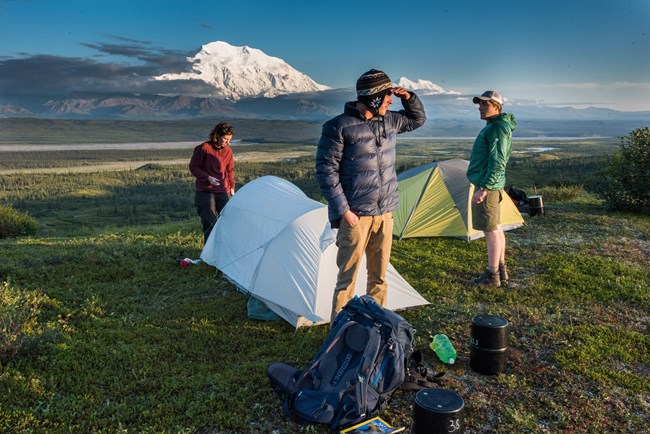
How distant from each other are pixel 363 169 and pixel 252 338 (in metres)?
2.64

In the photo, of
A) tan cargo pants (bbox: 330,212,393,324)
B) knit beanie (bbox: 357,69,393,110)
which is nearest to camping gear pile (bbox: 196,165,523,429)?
tan cargo pants (bbox: 330,212,393,324)

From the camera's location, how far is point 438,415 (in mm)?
3607

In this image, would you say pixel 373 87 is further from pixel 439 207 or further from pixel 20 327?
pixel 439 207

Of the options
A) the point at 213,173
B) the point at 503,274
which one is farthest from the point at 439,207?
the point at 213,173

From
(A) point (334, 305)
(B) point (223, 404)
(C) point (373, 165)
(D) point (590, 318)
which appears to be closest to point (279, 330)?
(A) point (334, 305)

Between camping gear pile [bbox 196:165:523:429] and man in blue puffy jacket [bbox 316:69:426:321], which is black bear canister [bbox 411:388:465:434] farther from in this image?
man in blue puffy jacket [bbox 316:69:426:321]

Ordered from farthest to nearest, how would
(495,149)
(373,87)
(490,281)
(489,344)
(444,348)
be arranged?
(490,281), (495,149), (444,348), (489,344), (373,87)

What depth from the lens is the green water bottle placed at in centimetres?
526

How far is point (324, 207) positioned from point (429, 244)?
445 centimetres

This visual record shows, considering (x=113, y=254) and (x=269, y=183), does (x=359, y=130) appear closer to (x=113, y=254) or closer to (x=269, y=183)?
(x=269, y=183)

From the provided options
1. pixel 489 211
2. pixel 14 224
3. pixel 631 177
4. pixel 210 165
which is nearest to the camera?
pixel 489 211

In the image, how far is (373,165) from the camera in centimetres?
503

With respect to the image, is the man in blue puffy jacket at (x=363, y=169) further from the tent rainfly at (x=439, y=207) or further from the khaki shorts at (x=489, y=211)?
the tent rainfly at (x=439, y=207)

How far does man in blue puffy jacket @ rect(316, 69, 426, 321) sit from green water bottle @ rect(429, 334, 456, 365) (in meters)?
1.03
